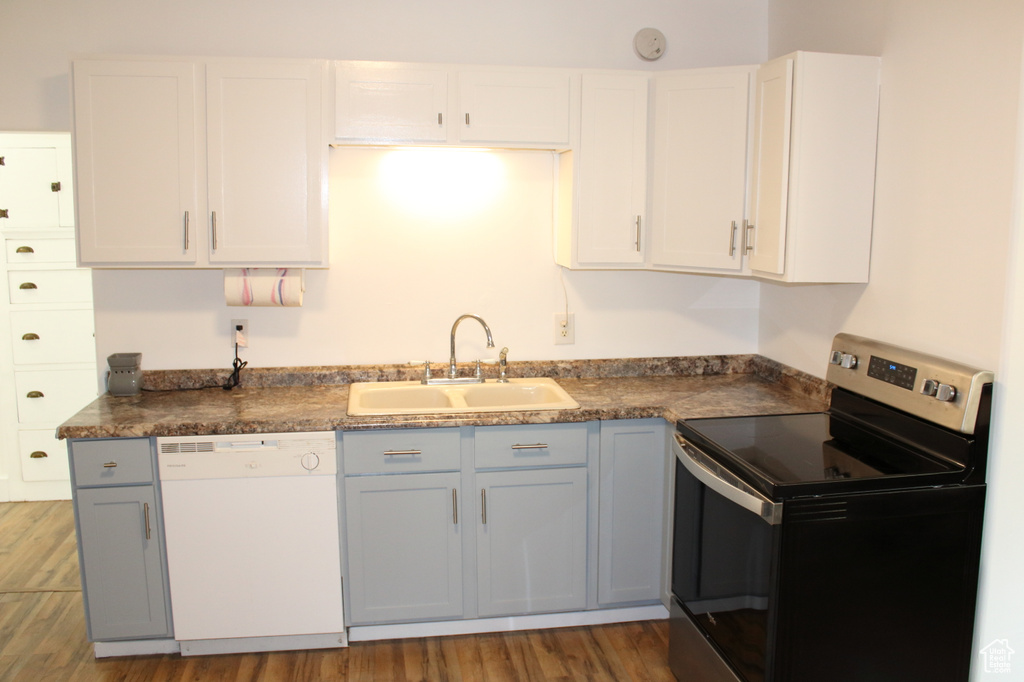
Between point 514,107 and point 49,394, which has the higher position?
point 514,107

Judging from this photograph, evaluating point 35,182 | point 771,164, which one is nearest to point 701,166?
point 771,164

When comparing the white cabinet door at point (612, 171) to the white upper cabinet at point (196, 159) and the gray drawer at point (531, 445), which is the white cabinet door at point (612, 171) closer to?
the gray drawer at point (531, 445)

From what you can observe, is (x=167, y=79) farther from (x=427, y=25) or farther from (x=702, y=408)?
(x=702, y=408)

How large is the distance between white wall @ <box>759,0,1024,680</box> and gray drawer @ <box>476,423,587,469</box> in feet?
3.39

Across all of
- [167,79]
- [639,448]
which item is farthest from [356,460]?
[167,79]

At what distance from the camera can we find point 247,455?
265cm

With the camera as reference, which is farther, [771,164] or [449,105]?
[449,105]

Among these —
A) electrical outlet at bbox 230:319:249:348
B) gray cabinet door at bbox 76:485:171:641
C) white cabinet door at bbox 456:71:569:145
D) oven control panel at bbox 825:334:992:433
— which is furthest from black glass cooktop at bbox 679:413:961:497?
gray cabinet door at bbox 76:485:171:641

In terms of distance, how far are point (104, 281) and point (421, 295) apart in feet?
3.95

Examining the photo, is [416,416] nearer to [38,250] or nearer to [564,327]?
[564,327]

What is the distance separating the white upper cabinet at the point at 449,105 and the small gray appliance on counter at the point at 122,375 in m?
1.15

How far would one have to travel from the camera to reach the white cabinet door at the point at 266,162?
9.04 ft

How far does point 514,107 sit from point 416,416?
3.76ft

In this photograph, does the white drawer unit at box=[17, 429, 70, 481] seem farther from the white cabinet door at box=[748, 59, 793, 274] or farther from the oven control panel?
the oven control panel
